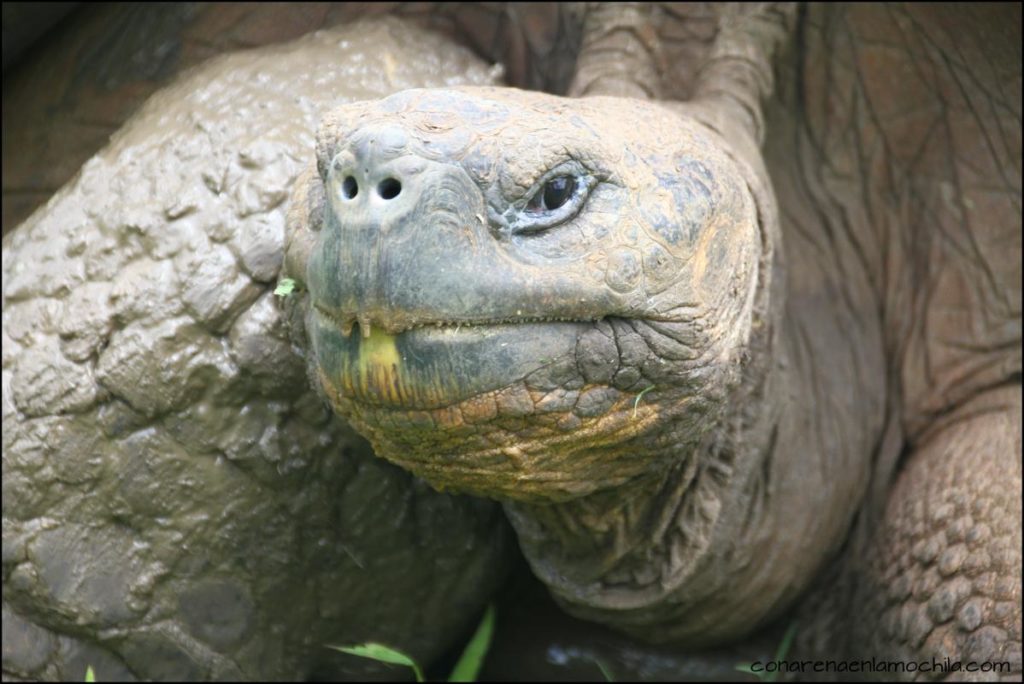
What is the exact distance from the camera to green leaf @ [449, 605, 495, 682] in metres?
2.89

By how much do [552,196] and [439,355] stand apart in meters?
0.28

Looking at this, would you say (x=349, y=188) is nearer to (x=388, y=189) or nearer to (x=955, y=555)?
(x=388, y=189)

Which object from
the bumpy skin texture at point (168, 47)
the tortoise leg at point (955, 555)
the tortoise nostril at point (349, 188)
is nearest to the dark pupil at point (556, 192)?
the tortoise nostril at point (349, 188)

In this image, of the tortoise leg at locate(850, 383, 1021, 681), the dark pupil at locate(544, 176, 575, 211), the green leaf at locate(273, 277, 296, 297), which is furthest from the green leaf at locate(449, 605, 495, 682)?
the dark pupil at locate(544, 176, 575, 211)

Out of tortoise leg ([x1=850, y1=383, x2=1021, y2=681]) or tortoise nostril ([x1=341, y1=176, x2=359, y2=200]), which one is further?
tortoise leg ([x1=850, y1=383, x2=1021, y2=681])

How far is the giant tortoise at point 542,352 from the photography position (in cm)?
177

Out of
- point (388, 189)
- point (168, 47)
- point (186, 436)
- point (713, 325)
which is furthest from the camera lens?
point (168, 47)

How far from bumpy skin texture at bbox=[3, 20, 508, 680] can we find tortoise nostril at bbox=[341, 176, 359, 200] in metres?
0.73

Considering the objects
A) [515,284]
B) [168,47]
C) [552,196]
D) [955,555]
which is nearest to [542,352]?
[515,284]

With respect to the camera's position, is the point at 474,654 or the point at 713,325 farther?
the point at 474,654

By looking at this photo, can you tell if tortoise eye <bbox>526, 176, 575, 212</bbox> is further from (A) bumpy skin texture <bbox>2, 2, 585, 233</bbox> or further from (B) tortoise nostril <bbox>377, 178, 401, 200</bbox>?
(A) bumpy skin texture <bbox>2, 2, 585, 233</bbox>

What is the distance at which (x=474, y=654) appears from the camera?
292cm

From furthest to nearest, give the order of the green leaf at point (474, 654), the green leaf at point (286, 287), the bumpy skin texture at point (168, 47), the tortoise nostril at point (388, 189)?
1. the bumpy skin texture at point (168, 47)
2. the green leaf at point (474, 654)
3. the green leaf at point (286, 287)
4. the tortoise nostril at point (388, 189)

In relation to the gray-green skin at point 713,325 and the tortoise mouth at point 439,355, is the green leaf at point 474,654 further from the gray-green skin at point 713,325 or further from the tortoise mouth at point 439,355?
the tortoise mouth at point 439,355
